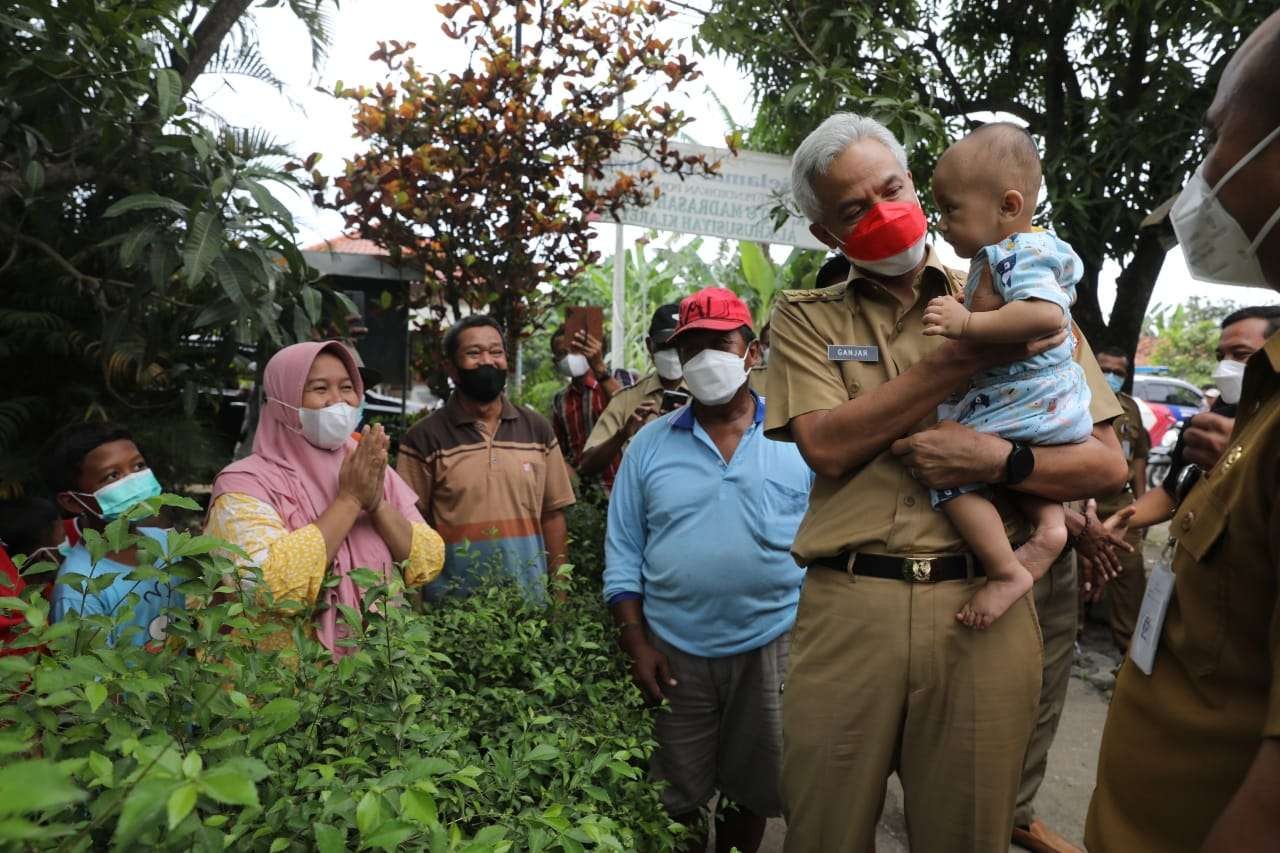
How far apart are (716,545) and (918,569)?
87 cm

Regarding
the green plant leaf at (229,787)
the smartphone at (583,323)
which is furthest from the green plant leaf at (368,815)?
the smartphone at (583,323)

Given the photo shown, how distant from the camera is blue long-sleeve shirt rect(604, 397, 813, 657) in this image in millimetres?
2686

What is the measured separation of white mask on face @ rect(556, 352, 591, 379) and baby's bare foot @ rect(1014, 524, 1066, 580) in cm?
322

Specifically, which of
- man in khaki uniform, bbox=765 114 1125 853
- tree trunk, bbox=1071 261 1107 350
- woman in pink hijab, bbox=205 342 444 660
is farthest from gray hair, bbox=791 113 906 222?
tree trunk, bbox=1071 261 1107 350

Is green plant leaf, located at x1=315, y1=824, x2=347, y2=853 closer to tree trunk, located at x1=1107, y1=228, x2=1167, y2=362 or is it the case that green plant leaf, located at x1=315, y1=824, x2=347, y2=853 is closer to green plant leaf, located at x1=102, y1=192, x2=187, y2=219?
green plant leaf, located at x1=102, y1=192, x2=187, y2=219

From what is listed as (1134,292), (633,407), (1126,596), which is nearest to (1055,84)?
(1134,292)

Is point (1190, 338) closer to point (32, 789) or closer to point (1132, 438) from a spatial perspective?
point (1132, 438)

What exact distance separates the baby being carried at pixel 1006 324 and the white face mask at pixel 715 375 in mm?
886

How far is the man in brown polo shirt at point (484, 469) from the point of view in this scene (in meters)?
3.38

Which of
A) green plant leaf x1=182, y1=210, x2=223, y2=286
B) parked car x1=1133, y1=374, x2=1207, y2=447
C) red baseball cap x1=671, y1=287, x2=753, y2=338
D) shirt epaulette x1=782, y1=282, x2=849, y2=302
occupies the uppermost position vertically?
green plant leaf x1=182, y1=210, x2=223, y2=286

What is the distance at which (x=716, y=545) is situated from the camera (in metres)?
2.69

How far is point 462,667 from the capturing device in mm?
2205

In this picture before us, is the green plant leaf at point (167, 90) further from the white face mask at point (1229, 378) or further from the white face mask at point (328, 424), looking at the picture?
the white face mask at point (1229, 378)

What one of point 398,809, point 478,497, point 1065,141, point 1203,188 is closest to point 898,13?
point 1065,141
